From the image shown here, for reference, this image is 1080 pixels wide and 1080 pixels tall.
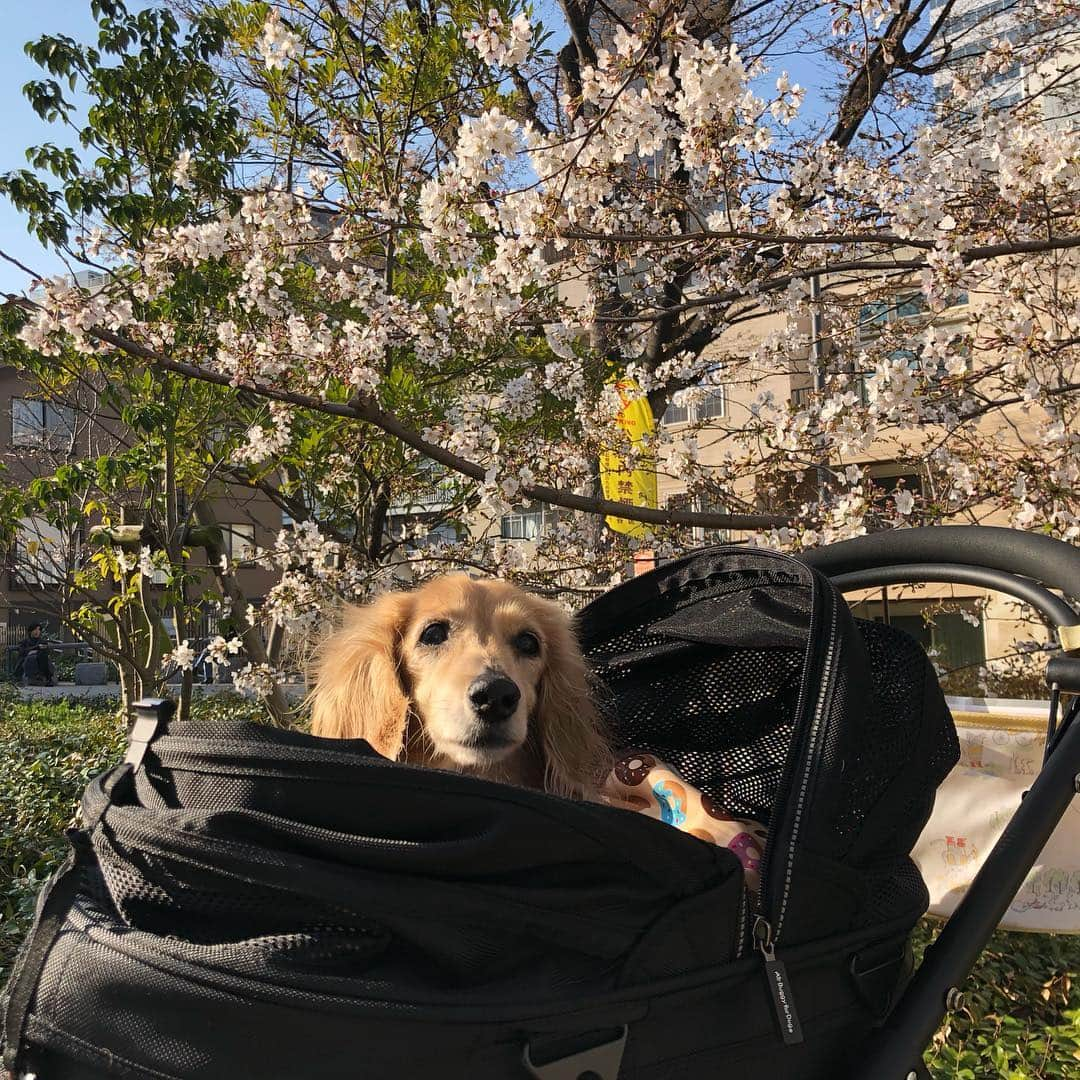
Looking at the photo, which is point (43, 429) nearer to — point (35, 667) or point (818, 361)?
point (35, 667)

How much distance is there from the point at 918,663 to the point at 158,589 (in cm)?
968

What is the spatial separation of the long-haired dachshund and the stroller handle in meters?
0.76

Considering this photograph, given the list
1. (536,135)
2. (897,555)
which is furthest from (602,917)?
(536,135)

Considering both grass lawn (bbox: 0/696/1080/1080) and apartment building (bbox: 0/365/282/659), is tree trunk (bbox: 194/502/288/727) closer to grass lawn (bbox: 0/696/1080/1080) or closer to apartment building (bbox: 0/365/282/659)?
apartment building (bbox: 0/365/282/659)

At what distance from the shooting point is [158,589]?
32.9ft

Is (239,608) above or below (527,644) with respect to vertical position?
below

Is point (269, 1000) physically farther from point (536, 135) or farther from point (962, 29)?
point (962, 29)

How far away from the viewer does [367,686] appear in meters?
2.36

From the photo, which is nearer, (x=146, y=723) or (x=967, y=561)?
(x=146, y=723)

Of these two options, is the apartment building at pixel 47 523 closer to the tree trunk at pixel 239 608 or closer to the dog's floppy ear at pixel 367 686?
the tree trunk at pixel 239 608

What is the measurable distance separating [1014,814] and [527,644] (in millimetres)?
1288

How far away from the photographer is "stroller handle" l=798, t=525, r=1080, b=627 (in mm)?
1495

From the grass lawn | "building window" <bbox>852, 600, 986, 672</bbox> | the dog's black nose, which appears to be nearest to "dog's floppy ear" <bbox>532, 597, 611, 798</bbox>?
the dog's black nose

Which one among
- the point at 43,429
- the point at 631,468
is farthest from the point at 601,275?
the point at 43,429
